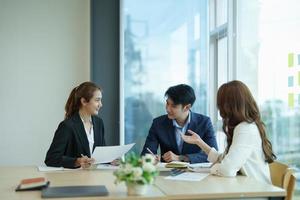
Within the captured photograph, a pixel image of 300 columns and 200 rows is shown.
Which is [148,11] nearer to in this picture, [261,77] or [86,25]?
[86,25]

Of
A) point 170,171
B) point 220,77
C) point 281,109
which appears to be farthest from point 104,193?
point 220,77

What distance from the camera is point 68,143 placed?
121 inches

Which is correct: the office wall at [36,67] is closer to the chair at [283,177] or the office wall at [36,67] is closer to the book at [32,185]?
the book at [32,185]

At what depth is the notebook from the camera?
6.41 ft

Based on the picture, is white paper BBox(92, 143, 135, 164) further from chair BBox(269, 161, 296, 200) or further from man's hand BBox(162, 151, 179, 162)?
chair BBox(269, 161, 296, 200)

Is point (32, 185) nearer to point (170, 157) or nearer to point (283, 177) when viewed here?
point (170, 157)

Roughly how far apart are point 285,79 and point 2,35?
305 cm

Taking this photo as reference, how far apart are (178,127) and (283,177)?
115 cm

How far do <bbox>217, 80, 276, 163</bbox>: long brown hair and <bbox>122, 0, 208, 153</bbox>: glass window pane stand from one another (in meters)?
1.81

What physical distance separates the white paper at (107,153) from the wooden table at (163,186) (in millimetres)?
102

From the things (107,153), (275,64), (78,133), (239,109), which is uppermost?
(275,64)

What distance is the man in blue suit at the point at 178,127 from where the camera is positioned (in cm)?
334

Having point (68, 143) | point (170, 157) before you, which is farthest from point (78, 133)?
point (170, 157)

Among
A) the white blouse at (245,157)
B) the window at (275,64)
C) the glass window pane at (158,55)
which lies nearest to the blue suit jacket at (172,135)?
the window at (275,64)
